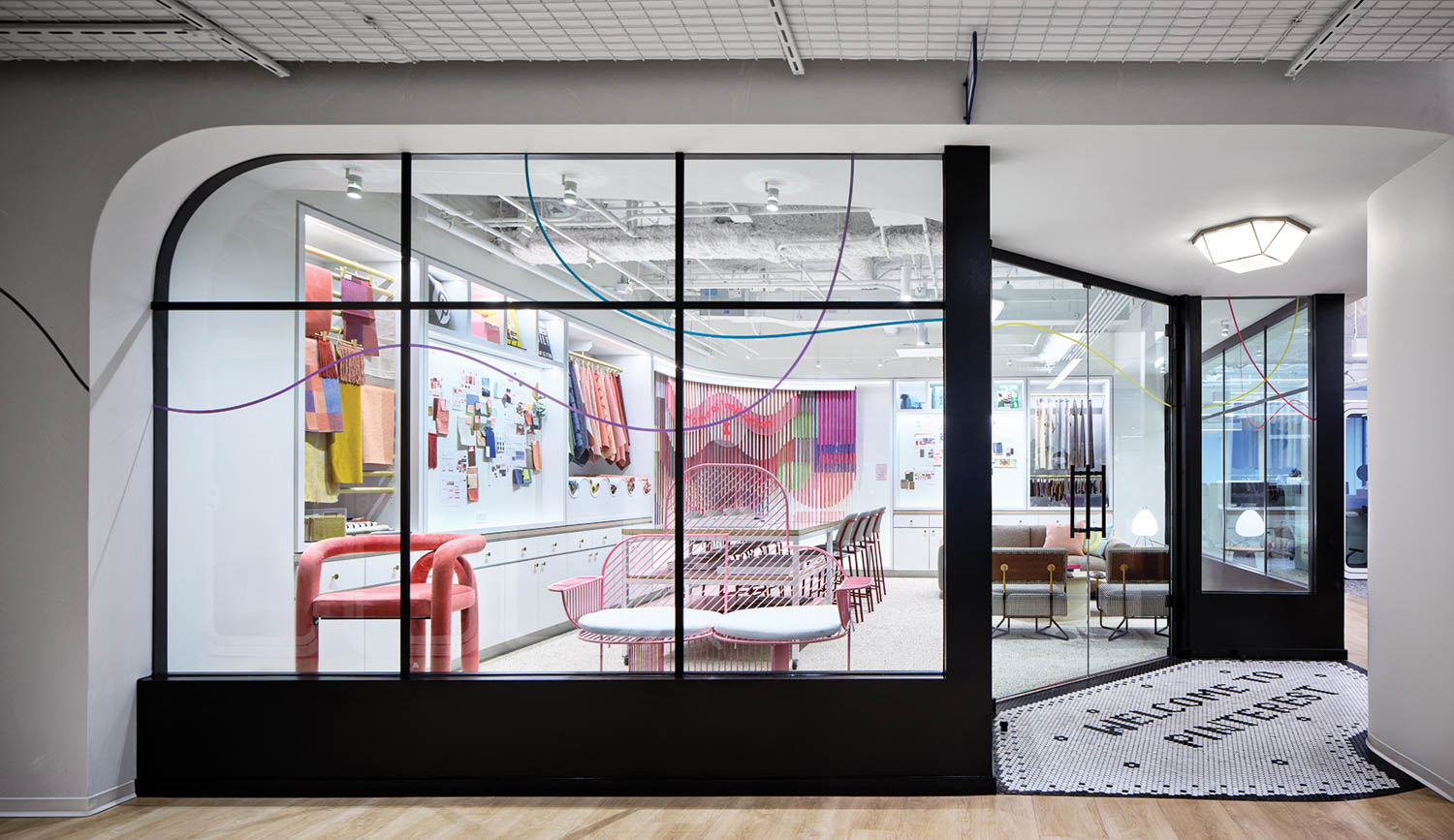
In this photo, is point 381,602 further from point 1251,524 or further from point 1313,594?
point 1313,594

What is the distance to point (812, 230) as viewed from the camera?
4105mm

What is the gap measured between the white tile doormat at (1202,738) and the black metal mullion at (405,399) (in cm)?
272

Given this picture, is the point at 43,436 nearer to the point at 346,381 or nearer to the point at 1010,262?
the point at 346,381

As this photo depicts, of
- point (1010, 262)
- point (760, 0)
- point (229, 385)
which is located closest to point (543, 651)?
point (229, 385)

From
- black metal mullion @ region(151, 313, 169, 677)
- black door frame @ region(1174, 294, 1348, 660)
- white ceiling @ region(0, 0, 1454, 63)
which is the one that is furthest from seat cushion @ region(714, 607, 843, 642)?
black door frame @ region(1174, 294, 1348, 660)

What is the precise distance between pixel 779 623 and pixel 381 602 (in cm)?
170

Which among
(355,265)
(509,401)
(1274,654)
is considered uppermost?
(355,265)

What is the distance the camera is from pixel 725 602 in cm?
399

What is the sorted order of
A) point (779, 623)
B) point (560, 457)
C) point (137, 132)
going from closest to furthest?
point (137, 132) → point (779, 623) → point (560, 457)

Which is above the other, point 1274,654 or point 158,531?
point 158,531

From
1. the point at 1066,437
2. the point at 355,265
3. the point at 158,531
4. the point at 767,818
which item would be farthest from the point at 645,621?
the point at 1066,437

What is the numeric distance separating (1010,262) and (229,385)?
13.4 feet

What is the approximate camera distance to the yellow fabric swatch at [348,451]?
3.96m

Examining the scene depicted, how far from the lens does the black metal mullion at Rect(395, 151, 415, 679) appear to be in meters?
3.98
